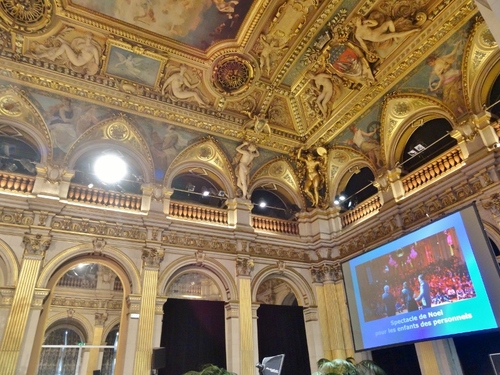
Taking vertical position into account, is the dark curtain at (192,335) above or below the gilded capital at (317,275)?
below

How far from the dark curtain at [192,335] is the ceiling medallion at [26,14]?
27.0ft

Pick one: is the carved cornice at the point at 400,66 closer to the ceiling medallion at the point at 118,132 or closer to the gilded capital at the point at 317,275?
the gilded capital at the point at 317,275

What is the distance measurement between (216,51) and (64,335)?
13239 millimetres

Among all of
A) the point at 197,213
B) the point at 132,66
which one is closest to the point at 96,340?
the point at 197,213

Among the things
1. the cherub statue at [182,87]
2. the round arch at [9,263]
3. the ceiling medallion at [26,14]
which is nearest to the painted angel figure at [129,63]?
the cherub statue at [182,87]

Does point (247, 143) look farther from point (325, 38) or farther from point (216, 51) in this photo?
point (325, 38)

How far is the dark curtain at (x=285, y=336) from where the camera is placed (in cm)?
1121

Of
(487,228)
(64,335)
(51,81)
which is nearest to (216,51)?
(51,81)

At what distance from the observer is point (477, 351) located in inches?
332

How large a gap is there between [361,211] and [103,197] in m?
8.23

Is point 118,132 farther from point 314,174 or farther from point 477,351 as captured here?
point 477,351

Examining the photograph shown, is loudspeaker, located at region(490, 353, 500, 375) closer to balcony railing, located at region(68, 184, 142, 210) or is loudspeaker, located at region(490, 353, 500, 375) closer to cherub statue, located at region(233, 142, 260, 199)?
cherub statue, located at region(233, 142, 260, 199)

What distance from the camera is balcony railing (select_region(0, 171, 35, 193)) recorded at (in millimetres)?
9531

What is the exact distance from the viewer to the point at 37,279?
29.2 feet
